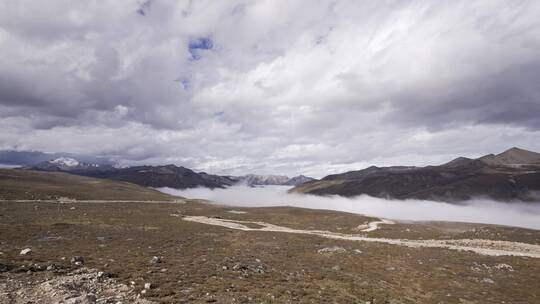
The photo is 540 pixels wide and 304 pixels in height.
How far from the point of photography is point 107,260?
28.3 metres

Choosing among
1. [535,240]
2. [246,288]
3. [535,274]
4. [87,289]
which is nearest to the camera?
[87,289]

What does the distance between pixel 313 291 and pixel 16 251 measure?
26.4 m

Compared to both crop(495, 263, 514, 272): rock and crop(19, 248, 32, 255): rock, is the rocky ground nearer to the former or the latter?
crop(495, 263, 514, 272): rock

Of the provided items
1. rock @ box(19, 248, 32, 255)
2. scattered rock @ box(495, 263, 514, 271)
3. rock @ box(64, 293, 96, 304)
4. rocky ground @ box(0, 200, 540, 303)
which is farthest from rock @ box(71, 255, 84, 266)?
scattered rock @ box(495, 263, 514, 271)

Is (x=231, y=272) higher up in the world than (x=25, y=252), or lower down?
Answer: lower down

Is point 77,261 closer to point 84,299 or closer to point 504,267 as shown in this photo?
point 84,299

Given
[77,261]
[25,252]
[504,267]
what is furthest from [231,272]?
[504,267]

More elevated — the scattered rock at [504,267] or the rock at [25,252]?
the rock at [25,252]

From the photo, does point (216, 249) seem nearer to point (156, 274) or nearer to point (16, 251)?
point (156, 274)

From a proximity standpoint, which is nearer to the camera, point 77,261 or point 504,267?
point 77,261

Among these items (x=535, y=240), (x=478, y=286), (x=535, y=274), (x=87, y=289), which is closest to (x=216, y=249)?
(x=87, y=289)

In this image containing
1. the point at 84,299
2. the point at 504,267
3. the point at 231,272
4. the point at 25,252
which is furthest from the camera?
the point at 504,267

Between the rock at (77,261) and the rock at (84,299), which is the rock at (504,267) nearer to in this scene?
the rock at (84,299)

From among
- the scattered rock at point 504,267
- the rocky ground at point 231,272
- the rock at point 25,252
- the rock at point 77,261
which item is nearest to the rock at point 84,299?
the rocky ground at point 231,272
